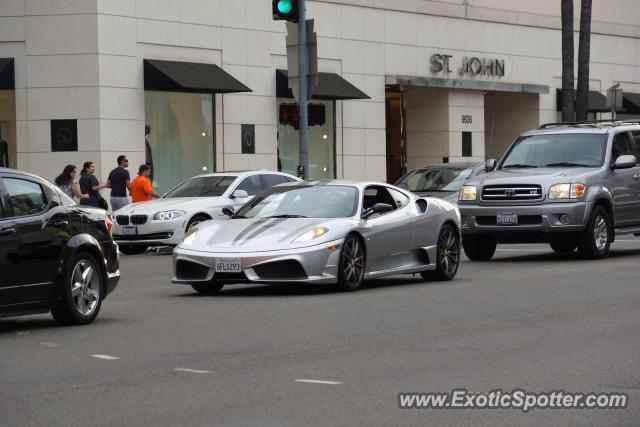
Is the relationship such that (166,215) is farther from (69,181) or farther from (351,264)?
(351,264)

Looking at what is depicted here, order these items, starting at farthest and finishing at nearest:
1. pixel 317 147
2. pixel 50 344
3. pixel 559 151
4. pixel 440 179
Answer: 1. pixel 317 147
2. pixel 440 179
3. pixel 559 151
4. pixel 50 344

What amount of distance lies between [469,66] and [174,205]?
2135 cm

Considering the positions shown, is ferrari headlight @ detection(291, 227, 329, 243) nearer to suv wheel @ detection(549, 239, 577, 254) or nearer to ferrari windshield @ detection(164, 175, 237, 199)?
suv wheel @ detection(549, 239, 577, 254)

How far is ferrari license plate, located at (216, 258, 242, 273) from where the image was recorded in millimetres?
15475

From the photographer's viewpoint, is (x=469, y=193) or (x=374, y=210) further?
(x=469, y=193)

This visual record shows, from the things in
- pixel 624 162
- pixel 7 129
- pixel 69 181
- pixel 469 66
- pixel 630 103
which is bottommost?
pixel 69 181

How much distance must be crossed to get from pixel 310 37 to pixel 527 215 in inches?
368

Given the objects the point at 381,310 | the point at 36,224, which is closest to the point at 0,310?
the point at 36,224

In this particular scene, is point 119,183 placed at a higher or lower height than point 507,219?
higher

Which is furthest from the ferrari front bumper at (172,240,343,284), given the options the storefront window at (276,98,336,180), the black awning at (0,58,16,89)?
the storefront window at (276,98,336,180)

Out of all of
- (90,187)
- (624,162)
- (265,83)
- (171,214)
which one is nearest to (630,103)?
(265,83)

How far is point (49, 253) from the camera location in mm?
12641

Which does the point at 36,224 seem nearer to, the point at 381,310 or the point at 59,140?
the point at 381,310

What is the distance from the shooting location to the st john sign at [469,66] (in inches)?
1730
